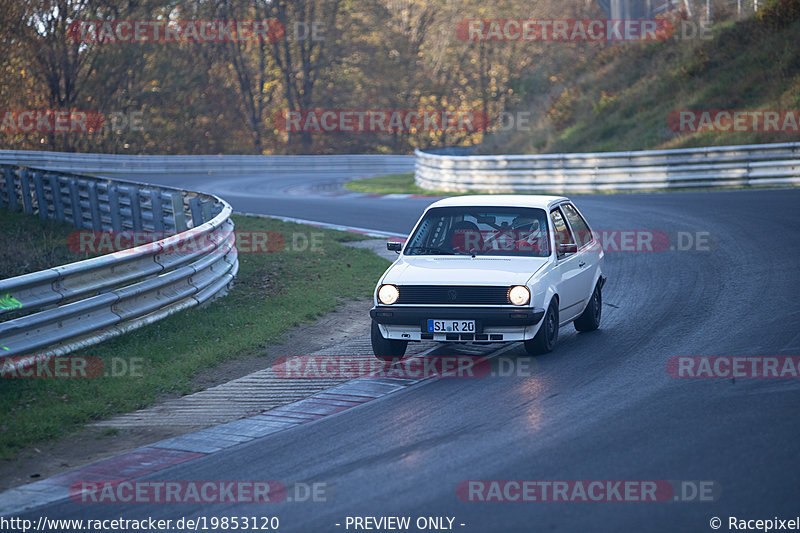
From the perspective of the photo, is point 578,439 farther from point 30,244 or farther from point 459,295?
point 30,244

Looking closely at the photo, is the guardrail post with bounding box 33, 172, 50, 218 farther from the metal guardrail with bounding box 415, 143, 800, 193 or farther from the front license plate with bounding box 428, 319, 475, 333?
the front license plate with bounding box 428, 319, 475, 333

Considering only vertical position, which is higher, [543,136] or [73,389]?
[543,136]

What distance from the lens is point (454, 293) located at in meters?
8.50

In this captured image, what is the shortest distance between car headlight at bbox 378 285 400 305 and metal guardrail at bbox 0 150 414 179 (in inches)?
1121

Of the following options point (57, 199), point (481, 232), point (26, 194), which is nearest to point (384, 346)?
point (481, 232)

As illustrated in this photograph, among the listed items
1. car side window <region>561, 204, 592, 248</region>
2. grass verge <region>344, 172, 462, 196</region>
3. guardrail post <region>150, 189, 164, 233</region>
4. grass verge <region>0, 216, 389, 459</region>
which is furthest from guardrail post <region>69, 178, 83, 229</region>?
car side window <region>561, 204, 592, 248</region>

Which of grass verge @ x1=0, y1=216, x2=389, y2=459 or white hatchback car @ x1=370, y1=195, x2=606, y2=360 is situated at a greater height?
white hatchback car @ x1=370, y1=195, x2=606, y2=360

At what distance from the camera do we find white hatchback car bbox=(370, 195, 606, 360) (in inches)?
333

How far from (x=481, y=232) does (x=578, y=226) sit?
4.82ft

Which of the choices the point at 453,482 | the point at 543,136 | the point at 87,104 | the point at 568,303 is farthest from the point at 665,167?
the point at 87,104

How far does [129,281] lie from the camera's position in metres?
9.58

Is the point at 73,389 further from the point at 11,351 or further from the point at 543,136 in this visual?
the point at 543,136

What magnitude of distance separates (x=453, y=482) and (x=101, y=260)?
16.4 ft

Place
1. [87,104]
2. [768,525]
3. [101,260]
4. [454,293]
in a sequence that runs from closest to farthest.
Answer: [768,525] < [454,293] < [101,260] < [87,104]
